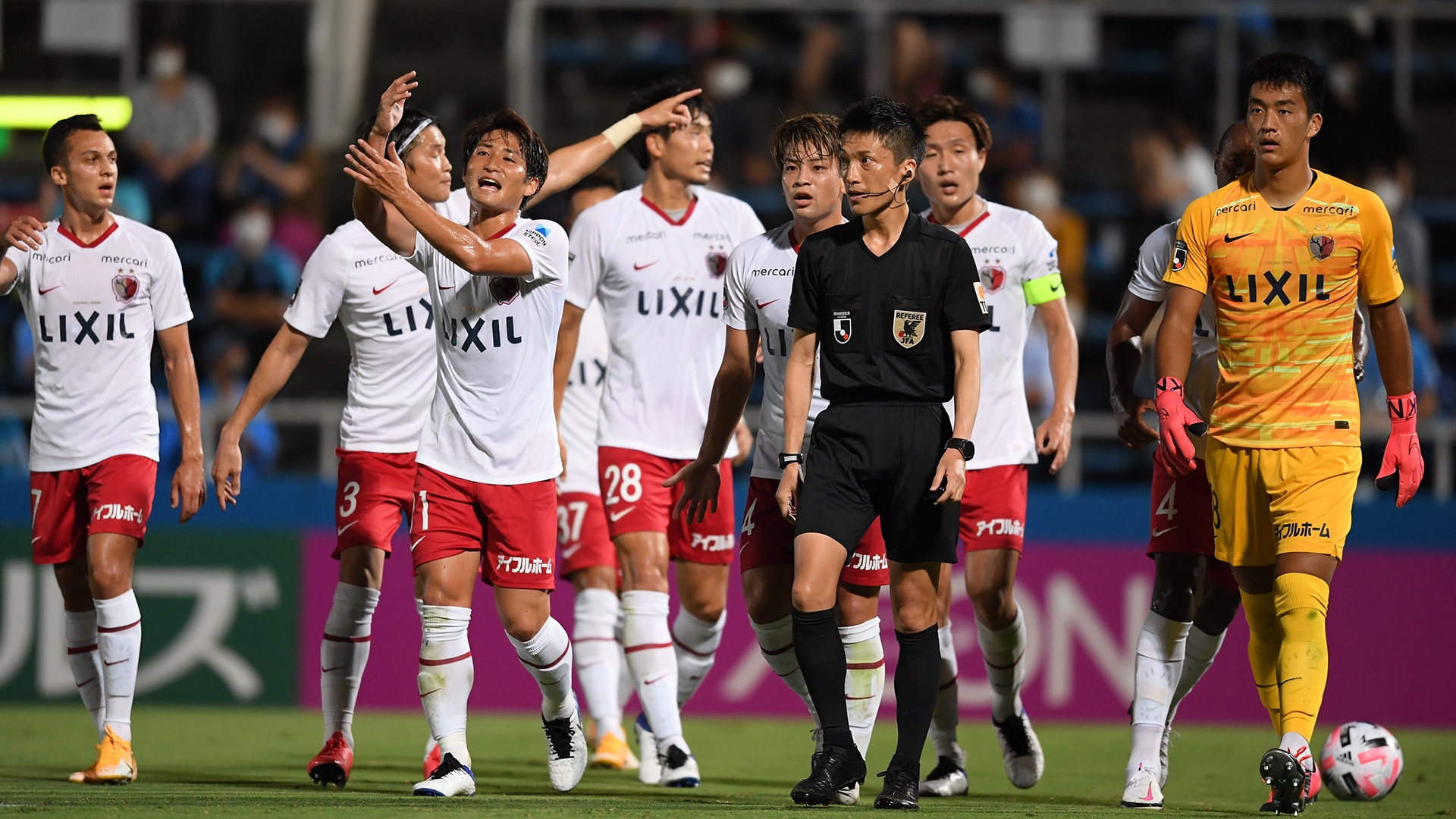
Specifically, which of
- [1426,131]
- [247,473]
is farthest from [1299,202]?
[1426,131]

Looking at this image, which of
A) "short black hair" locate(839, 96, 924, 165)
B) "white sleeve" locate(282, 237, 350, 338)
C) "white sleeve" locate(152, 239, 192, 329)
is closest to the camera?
"short black hair" locate(839, 96, 924, 165)

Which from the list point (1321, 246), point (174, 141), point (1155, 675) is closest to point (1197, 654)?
point (1155, 675)

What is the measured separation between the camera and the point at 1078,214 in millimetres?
16250

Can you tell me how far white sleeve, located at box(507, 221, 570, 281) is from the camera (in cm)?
665

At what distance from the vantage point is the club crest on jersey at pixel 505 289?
673 cm

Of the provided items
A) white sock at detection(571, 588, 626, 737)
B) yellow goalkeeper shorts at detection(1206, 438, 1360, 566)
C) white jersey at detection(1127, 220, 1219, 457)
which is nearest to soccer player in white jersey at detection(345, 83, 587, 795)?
white sock at detection(571, 588, 626, 737)

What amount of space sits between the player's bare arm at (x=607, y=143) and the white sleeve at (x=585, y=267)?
32 centimetres

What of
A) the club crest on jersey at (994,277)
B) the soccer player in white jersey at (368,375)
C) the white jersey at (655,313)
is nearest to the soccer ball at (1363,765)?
the club crest on jersey at (994,277)

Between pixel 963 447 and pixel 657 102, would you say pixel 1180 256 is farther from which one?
pixel 657 102

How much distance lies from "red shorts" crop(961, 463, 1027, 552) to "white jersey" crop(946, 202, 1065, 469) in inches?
2.1

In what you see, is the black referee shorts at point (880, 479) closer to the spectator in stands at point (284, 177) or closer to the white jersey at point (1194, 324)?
the white jersey at point (1194, 324)

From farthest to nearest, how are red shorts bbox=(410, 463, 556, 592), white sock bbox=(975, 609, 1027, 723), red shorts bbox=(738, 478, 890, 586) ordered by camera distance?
white sock bbox=(975, 609, 1027, 723) < red shorts bbox=(738, 478, 890, 586) < red shorts bbox=(410, 463, 556, 592)

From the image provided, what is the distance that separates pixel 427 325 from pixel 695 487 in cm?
160

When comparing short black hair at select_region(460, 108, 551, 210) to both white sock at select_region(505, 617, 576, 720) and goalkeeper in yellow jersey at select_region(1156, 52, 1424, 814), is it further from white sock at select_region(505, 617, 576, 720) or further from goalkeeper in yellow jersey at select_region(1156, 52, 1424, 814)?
goalkeeper in yellow jersey at select_region(1156, 52, 1424, 814)
